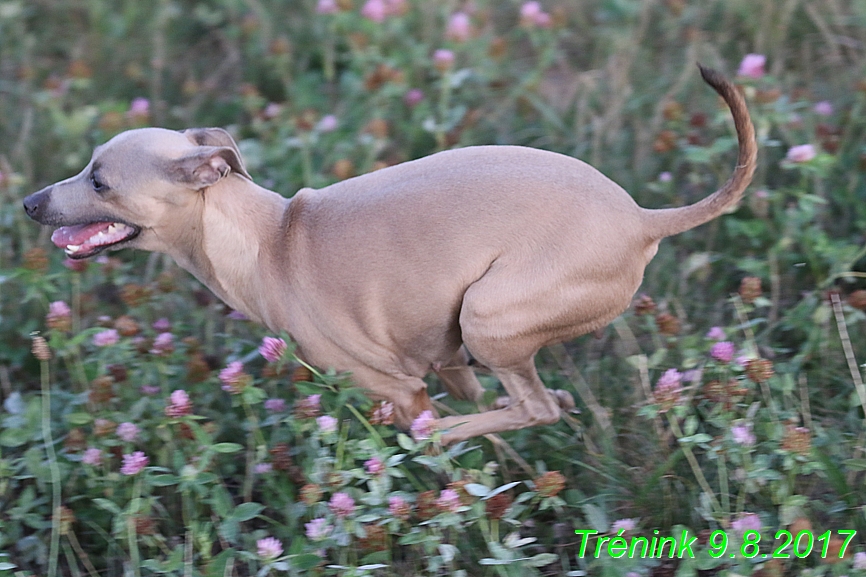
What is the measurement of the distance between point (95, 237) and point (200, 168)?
451mm

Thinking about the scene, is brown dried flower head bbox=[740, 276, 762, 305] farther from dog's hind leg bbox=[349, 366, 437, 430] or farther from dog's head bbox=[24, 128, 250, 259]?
dog's head bbox=[24, 128, 250, 259]

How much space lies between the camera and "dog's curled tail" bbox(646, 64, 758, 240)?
3.34 metres

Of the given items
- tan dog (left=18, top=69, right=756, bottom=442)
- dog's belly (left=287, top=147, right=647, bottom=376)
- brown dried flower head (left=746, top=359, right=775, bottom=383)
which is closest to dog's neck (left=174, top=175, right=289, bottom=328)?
tan dog (left=18, top=69, right=756, bottom=442)

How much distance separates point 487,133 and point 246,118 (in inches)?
52.7

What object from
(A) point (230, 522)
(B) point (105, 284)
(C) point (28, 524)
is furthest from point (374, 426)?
(B) point (105, 284)

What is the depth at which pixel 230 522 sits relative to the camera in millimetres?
3176

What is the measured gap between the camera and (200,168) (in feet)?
11.2

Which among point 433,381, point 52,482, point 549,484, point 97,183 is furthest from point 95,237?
point 549,484

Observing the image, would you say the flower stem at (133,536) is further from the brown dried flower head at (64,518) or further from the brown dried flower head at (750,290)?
the brown dried flower head at (750,290)

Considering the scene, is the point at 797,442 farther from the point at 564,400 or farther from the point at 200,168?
the point at 200,168

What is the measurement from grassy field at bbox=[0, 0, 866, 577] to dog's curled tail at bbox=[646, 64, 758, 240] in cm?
40

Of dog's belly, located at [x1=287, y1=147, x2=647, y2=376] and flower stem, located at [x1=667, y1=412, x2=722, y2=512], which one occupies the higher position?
dog's belly, located at [x1=287, y1=147, x2=647, y2=376]

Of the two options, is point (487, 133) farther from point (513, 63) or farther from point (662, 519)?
point (662, 519)

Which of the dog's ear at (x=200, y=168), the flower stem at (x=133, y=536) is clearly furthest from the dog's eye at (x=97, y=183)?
the flower stem at (x=133, y=536)
